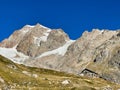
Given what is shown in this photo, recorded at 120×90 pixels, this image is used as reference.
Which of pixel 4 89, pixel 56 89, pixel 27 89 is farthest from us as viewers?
pixel 56 89

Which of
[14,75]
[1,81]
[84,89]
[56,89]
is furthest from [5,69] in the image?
[84,89]

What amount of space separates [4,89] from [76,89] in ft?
56.8

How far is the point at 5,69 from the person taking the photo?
429 feet

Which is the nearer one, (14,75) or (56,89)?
(56,89)

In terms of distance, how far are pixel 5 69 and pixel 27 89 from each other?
47.1 m

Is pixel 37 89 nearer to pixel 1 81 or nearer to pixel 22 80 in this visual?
pixel 1 81

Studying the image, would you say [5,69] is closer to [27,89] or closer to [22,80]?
[22,80]

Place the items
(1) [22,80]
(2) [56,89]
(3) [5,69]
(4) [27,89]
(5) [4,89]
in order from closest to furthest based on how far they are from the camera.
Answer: (5) [4,89], (4) [27,89], (2) [56,89], (1) [22,80], (3) [5,69]

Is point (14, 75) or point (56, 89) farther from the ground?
point (14, 75)

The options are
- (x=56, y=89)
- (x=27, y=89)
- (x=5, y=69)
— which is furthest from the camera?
(x=5, y=69)

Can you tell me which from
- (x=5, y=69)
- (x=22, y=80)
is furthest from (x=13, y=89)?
(x=5, y=69)

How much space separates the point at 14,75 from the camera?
124125 millimetres

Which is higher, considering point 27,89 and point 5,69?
point 5,69

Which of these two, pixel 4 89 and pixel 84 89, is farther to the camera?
pixel 84 89
